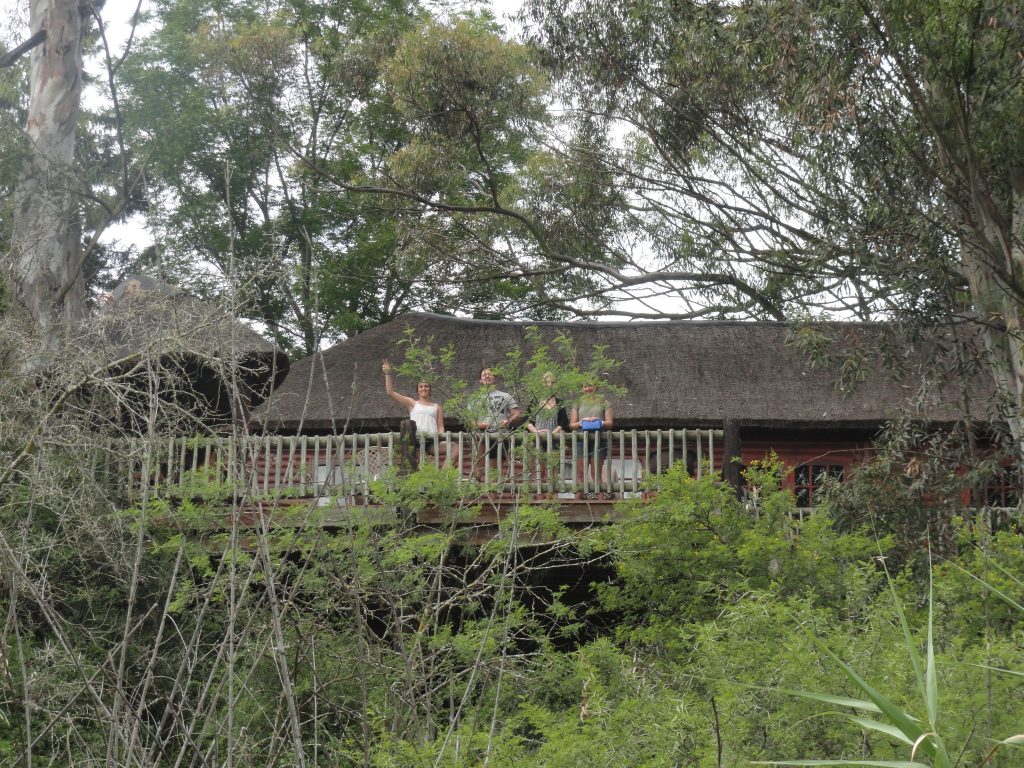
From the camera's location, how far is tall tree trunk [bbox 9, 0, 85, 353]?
15.1 meters

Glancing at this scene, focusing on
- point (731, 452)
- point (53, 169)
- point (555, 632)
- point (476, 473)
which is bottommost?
point (555, 632)

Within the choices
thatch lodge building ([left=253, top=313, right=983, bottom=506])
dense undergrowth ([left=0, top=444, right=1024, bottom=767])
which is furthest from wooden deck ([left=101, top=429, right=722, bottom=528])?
thatch lodge building ([left=253, top=313, right=983, bottom=506])

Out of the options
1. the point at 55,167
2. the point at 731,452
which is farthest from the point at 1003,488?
the point at 55,167

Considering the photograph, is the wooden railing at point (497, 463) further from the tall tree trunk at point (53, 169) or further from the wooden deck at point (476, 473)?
the tall tree trunk at point (53, 169)

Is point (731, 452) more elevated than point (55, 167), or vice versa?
point (55, 167)

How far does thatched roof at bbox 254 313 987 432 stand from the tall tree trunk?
2896 mm

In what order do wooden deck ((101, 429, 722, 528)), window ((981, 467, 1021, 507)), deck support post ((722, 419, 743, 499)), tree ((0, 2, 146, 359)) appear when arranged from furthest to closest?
tree ((0, 2, 146, 359)) < window ((981, 467, 1021, 507)) < deck support post ((722, 419, 743, 499)) < wooden deck ((101, 429, 722, 528))

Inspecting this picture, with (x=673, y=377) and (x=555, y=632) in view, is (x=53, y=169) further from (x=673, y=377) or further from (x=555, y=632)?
(x=555, y=632)

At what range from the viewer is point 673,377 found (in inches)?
658

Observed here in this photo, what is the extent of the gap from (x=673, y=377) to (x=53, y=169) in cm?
787

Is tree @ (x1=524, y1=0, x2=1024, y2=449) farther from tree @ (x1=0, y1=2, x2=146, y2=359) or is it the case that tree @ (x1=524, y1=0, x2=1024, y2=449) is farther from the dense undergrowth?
tree @ (x1=0, y1=2, x2=146, y2=359)

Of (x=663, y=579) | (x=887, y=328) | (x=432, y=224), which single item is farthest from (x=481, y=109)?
(x=663, y=579)

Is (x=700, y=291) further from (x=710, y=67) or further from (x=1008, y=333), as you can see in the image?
(x=1008, y=333)

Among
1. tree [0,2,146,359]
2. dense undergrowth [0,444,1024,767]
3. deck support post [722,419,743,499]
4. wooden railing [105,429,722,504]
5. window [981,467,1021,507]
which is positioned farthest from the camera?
tree [0,2,146,359]
